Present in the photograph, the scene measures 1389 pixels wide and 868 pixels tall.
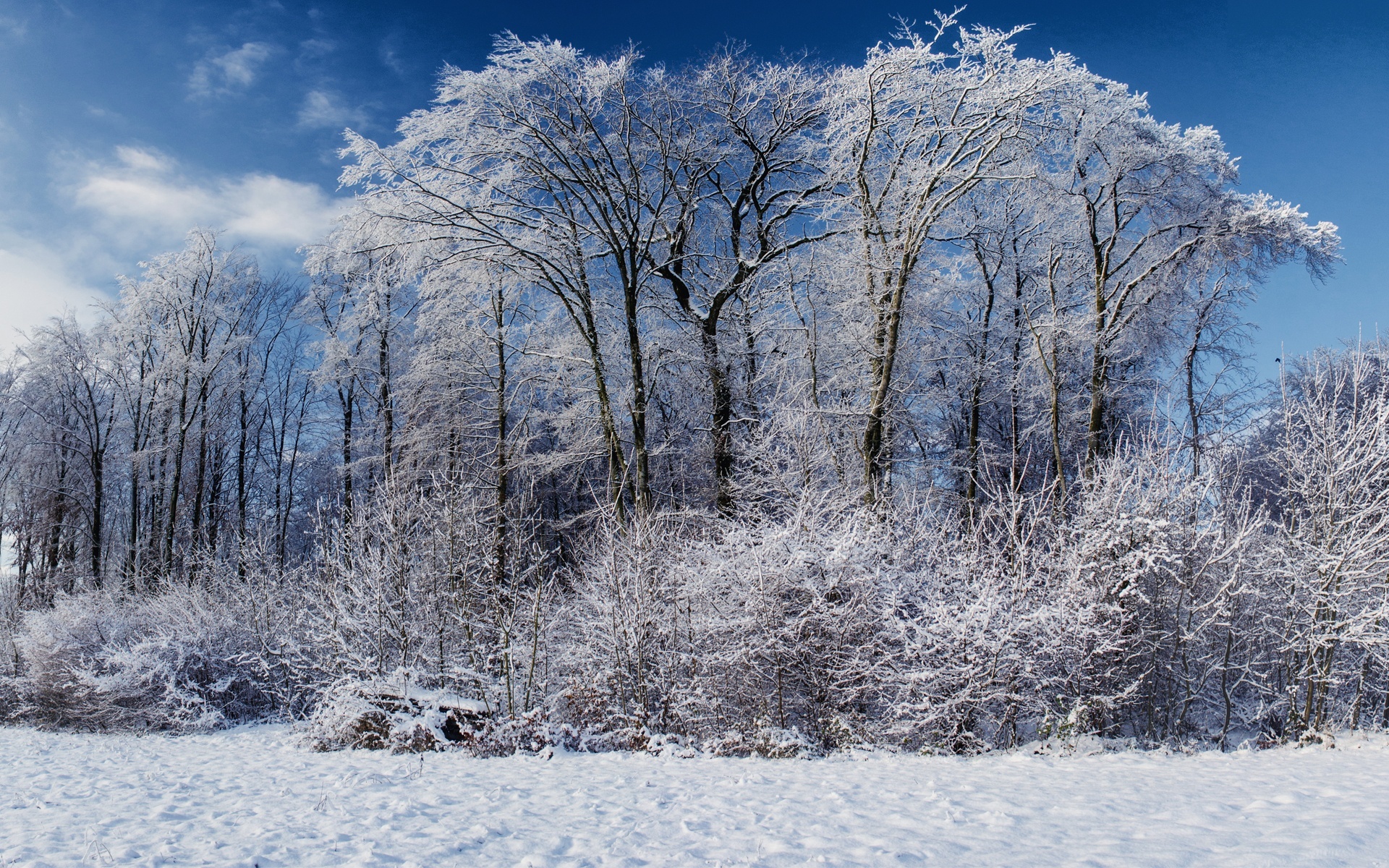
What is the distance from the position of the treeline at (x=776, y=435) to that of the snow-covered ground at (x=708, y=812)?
1.55 metres

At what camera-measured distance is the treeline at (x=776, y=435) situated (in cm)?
929

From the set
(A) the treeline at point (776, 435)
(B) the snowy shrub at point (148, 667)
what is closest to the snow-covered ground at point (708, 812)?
(A) the treeline at point (776, 435)

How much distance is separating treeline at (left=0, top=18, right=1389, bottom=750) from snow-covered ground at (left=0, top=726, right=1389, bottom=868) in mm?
1549

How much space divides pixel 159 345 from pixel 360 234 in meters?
12.7

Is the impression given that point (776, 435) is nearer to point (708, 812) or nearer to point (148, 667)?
point (708, 812)

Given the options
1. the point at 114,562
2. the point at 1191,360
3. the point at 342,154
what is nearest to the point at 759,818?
the point at 342,154

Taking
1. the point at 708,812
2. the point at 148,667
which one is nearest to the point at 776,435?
the point at 708,812

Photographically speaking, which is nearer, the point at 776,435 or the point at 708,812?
the point at 708,812

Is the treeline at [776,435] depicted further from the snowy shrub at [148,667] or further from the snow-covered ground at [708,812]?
the snow-covered ground at [708,812]

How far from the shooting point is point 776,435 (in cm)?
1303

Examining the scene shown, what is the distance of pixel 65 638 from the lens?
46.4 ft

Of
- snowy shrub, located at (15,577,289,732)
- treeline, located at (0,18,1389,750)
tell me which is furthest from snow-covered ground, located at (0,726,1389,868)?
snowy shrub, located at (15,577,289,732)


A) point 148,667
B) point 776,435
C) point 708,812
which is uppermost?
point 776,435

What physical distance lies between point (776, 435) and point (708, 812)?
804 cm
